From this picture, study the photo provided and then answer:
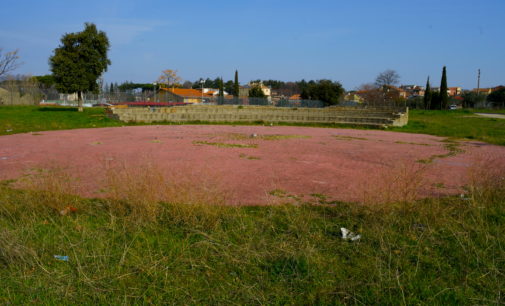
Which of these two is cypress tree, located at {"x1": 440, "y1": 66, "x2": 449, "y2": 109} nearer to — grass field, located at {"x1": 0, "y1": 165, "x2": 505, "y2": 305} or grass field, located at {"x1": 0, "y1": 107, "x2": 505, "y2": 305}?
grass field, located at {"x1": 0, "y1": 107, "x2": 505, "y2": 305}

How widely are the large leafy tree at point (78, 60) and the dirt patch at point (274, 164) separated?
18905 millimetres

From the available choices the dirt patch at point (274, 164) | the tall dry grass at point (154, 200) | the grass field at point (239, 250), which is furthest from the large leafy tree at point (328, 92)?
the tall dry grass at point (154, 200)

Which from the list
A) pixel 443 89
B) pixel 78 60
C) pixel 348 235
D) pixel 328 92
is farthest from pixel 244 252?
pixel 328 92

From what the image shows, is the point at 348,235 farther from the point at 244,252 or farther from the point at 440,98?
the point at 440,98

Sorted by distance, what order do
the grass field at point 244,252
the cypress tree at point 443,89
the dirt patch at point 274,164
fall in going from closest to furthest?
the grass field at point 244,252
the dirt patch at point 274,164
the cypress tree at point 443,89

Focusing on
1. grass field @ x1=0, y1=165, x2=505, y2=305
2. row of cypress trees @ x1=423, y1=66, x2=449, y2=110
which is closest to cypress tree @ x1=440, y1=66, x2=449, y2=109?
row of cypress trees @ x1=423, y1=66, x2=449, y2=110

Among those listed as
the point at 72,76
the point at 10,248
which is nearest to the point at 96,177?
the point at 10,248

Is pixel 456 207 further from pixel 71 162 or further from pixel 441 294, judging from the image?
pixel 71 162

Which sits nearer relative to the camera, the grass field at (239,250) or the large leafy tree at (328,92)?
the grass field at (239,250)

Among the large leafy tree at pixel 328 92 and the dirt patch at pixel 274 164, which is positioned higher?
the large leafy tree at pixel 328 92

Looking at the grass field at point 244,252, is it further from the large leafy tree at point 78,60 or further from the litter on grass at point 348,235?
the large leafy tree at point 78,60

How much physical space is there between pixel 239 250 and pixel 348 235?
1.22m

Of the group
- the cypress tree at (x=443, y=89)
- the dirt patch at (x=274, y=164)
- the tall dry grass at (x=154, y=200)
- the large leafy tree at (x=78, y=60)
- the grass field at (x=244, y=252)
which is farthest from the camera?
the cypress tree at (x=443, y=89)

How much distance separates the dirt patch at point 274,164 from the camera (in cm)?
579
